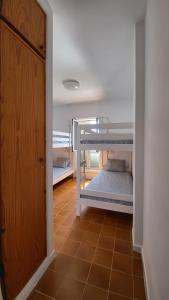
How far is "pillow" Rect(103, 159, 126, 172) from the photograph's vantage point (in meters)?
3.56

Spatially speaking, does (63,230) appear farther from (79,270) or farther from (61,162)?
(61,162)

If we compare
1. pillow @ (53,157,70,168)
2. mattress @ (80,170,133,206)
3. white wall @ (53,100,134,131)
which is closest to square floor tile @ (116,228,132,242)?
mattress @ (80,170,133,206)

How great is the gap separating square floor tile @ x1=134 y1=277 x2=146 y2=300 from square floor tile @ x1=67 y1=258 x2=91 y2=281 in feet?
1.38

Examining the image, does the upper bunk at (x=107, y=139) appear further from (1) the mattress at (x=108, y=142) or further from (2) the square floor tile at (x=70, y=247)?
(2) the square floor tile at (x=70, y=247)

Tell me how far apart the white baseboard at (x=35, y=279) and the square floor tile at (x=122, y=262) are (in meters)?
0.63

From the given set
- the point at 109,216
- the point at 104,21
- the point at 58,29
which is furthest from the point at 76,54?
the point at 109,216

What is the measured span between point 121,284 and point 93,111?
393cm

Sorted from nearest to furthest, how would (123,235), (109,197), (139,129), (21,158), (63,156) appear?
(21,158) < (139,129) < (123,235) < (109,197) < (63,156)

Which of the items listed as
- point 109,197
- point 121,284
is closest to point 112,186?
point 109,197

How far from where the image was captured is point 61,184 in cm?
Result: 398

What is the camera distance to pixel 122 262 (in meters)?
1.39

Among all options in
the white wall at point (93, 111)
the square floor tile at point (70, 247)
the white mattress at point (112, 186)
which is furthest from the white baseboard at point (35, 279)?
the white wall at point (93, 111)

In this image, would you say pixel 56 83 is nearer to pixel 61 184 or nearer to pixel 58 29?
pixel 58 29

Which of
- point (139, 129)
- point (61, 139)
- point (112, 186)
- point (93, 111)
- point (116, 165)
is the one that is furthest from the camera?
point (93, 111)
